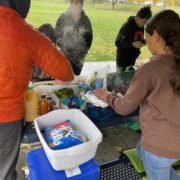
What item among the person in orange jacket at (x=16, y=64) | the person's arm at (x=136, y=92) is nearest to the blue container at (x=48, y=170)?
the person in orange jacket at (x=16, y=64)

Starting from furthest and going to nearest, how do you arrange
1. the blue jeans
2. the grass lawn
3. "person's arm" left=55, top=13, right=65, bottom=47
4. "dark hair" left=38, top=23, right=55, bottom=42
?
the grass lawn < "person's arm" left=55, top=13, right=65, bottom=47 < "dark hair" left=38, top=23, right=55, bottom=42 < the blue jeans

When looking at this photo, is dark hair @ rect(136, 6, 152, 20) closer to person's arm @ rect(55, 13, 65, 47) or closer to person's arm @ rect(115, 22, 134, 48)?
person's arm @ rect(115, 22, 134, 48)

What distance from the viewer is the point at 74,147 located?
49.4 inches

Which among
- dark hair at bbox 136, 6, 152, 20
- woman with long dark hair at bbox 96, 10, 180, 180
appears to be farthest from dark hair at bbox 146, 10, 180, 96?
dark hair at bbox 136, 6, 152, 20

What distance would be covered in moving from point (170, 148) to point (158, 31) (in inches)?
26.4

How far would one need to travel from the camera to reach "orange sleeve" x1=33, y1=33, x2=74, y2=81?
129cm

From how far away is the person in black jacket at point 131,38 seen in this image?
3.18 meters

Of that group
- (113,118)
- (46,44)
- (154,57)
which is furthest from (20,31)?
(113,118)

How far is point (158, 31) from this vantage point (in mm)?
1286

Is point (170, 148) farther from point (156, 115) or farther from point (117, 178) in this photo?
point (117, 178)

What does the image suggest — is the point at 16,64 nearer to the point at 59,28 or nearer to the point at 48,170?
the point at 48,170

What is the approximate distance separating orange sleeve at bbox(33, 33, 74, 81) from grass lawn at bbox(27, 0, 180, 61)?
216cm

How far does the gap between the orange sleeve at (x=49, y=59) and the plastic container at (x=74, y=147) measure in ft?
0.95

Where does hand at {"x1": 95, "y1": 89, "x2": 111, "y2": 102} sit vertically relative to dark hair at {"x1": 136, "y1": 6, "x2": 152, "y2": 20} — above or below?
below
